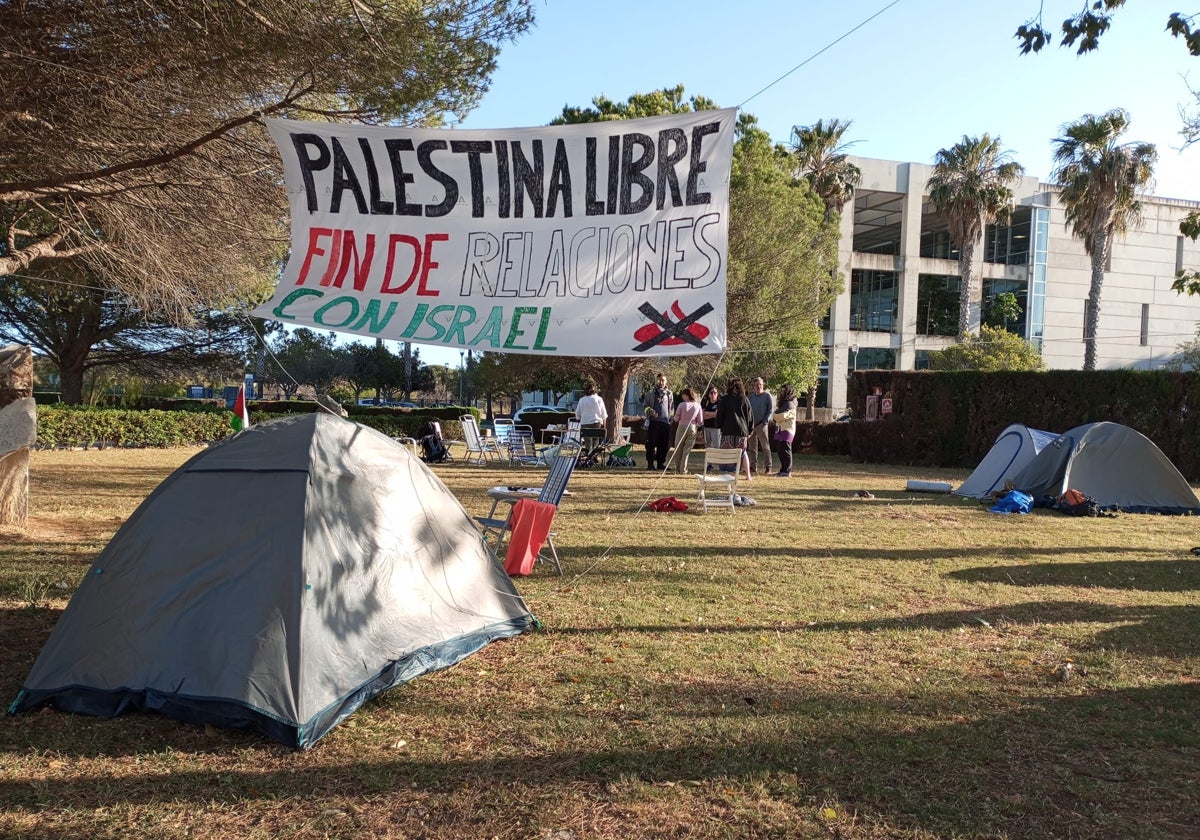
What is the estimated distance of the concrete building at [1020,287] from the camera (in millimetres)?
42781

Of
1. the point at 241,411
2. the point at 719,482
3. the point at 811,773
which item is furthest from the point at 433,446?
the point at 811,773

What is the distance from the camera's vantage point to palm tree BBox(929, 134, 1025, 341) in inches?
1406

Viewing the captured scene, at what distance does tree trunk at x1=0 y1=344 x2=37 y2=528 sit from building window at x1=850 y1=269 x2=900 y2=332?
137ft

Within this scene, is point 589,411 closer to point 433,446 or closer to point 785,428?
point 433,446

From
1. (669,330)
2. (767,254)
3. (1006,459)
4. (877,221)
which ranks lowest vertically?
(1006,459)

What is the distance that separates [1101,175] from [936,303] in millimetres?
17390

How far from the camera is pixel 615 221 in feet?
12.6

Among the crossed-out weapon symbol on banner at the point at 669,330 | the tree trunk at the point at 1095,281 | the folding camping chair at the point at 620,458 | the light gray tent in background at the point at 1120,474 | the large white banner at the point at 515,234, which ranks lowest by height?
the folding camping chair at the point at 620,458

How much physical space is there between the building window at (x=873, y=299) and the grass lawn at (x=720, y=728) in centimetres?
3918

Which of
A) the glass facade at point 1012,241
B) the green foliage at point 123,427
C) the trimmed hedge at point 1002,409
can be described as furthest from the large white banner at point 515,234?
the glass facade at point 1012,241

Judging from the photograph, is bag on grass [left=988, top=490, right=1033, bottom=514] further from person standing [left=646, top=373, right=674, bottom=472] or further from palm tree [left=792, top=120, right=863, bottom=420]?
palm tree [left=792, top=120, right=863, bottom=420]

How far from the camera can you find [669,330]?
12.4ft

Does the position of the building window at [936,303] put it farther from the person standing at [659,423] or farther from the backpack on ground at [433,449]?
the backpack on ground at [433,449]

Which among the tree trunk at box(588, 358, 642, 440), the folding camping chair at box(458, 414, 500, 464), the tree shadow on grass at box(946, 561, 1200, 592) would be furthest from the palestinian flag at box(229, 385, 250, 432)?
the tree shadow on grass at box(946, 561, 1200, 592)
